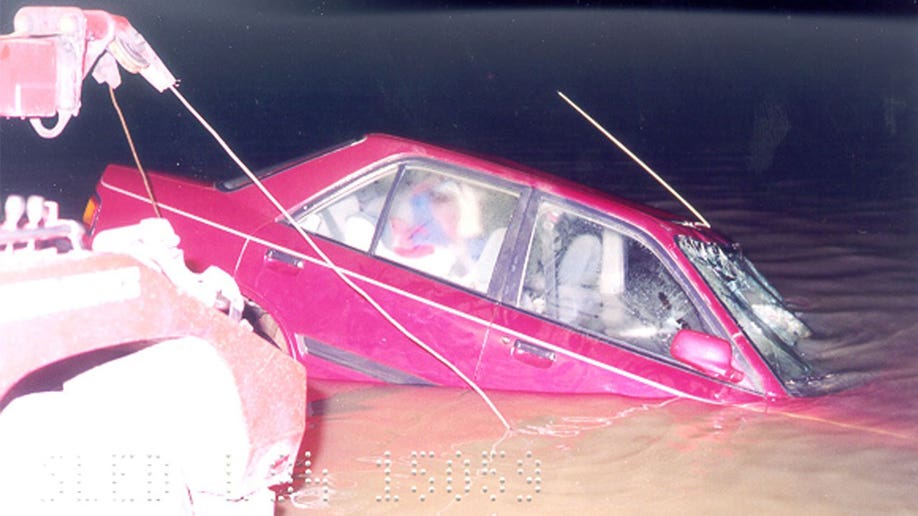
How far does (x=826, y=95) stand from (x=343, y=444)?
19.6m

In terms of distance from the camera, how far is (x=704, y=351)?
16.1ft

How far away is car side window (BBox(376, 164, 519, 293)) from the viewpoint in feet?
17.5

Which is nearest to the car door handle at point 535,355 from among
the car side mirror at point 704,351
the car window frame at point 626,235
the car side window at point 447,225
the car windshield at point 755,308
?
the car window frame at point 626,235

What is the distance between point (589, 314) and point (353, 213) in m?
1.23

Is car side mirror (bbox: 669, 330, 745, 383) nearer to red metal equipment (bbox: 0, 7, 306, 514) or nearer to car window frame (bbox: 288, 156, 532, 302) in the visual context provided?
car window frame (bbox: 288, 156, 532, 302)

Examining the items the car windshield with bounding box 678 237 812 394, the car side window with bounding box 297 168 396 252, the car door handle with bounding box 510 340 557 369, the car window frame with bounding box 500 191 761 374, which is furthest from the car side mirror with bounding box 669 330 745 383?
the car side window with bounding box 297 168 396 252

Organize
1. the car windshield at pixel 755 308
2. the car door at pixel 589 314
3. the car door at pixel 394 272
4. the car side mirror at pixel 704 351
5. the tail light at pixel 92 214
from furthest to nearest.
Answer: the tail light at pixel 92 214
the car windshield at pixel 755 308
the car door at pixel 394 272
the car door at pixel 589 314
the car side mirror at pixel 704 351

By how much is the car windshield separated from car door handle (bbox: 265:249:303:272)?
69.7 inches

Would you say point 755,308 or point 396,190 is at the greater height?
point 396,190

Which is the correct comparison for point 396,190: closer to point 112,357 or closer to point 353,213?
point 353,213

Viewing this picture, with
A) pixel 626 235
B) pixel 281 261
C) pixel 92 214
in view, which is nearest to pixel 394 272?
pixel 281 261

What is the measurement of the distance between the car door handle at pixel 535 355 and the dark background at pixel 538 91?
6.33 meters

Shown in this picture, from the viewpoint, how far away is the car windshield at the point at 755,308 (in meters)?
5.31

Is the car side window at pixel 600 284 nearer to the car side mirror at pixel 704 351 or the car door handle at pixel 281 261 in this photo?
the car side mirror at pixel 704 351
